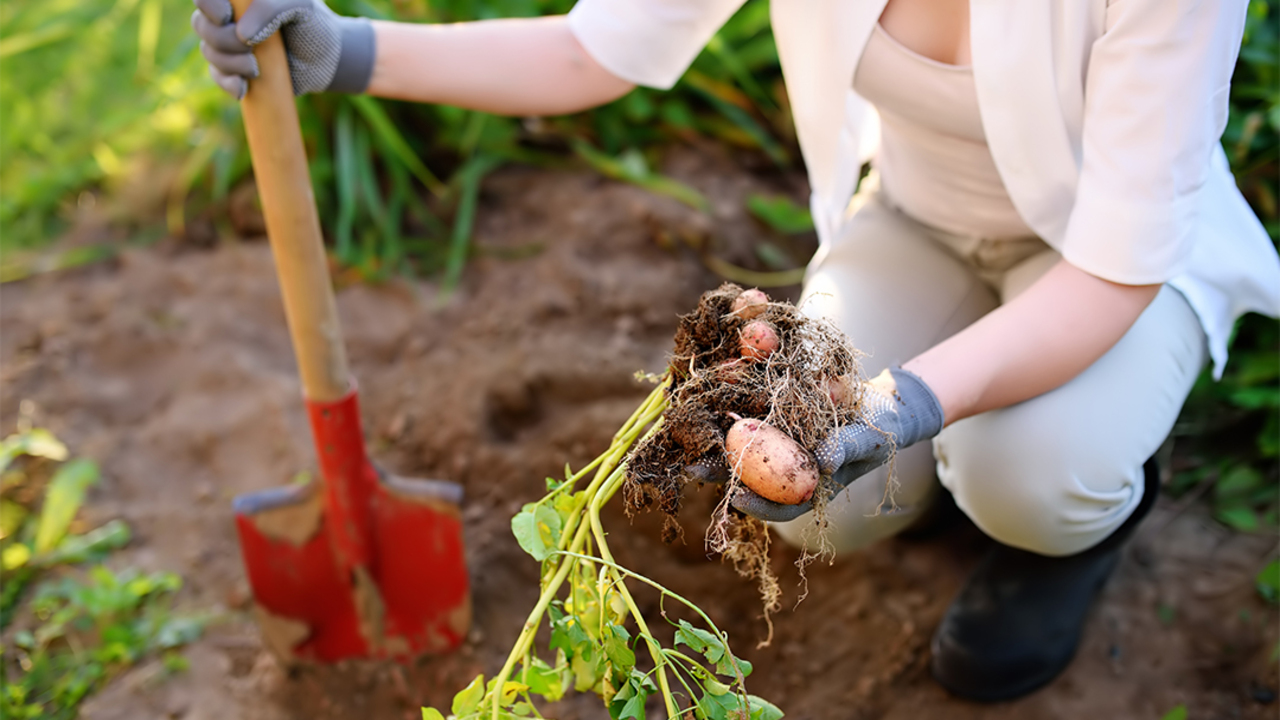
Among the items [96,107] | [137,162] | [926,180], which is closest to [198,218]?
[137,162]

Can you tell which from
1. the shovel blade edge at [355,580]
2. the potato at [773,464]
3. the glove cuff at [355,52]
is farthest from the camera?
the shovel blade edge at [355,580]

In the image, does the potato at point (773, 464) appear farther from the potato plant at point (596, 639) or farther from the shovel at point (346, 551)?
the shovel at point (346, 551)

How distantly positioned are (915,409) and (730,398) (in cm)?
20

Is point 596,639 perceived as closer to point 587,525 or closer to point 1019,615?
point 587,525

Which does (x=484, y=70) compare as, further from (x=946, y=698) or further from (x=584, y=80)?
(x=946, y=698)

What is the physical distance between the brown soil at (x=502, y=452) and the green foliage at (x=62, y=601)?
0.04m

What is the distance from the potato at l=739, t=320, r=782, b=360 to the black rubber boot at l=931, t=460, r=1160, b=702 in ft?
2.13

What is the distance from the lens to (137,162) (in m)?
2.46

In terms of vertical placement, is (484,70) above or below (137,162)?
above

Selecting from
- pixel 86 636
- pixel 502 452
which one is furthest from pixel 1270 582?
pixel 86 636

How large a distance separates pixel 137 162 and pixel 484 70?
1.67 meters

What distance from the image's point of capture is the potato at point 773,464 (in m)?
0.80

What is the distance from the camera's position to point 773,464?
0.80 meters

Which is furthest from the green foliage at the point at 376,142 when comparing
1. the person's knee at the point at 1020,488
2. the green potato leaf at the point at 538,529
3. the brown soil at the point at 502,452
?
the green potato leaf at the point at 538,529
